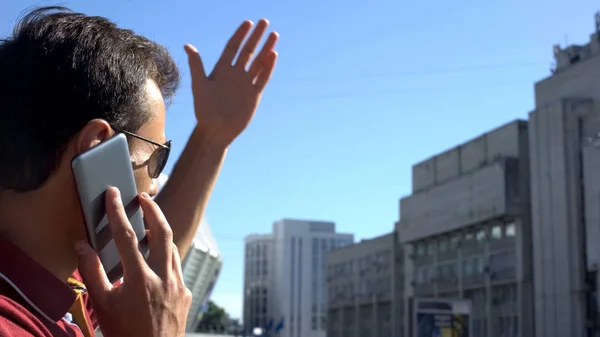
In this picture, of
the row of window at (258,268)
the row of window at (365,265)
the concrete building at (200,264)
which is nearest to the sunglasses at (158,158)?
the concrete building at (200,264)

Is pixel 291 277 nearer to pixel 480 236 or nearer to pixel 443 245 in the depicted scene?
pixel 443 245

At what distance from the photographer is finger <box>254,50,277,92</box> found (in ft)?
7.18

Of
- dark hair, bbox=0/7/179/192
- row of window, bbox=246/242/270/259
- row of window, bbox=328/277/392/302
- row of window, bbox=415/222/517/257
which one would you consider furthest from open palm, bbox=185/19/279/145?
row of window, bbox=246/242/270/259

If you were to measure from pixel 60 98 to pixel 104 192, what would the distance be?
7.3 inches

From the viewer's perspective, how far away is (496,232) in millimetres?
52906

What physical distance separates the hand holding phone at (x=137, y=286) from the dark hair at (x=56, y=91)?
0.16m

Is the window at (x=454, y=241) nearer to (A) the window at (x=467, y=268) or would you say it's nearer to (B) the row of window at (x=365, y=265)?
(A) the window at (x=467, y=268)

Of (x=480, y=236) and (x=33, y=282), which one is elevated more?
(x=480, y=236)

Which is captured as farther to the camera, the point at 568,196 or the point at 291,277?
the point at 291,277

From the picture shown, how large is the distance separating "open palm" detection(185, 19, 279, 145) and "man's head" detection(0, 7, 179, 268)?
590mm

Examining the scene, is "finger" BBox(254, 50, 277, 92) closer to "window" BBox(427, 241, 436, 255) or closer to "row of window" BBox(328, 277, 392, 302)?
"window" BBox(427, 241, 436, 255)

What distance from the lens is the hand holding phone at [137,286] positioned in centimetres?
138

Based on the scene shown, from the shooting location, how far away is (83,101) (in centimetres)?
151

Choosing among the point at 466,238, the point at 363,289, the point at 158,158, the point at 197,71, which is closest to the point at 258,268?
the point at 363,289
